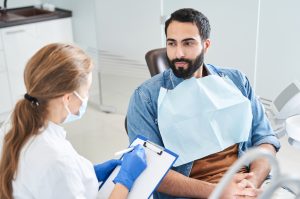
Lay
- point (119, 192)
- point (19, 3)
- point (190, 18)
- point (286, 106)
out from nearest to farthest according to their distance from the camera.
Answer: point (119, 192) → point (190, 18) → point (286, 106) → point (19, 3)

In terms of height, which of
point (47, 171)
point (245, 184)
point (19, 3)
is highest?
point (19, 3)

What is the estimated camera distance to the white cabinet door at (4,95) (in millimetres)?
3273

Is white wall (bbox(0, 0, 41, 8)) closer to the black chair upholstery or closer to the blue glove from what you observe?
the black chair upholstery

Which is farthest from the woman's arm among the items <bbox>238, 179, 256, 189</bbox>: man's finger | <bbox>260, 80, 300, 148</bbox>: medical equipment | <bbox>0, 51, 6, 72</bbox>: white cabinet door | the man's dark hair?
<bbox>0, 51, 6, 72</bbox>: white cabinet door

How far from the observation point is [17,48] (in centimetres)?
326

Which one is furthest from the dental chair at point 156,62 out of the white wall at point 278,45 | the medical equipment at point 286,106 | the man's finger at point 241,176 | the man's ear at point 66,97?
the white wall at point 278,45

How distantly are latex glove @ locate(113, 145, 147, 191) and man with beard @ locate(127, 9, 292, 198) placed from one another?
173mm

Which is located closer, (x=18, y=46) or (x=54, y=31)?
(x=18, y=46)

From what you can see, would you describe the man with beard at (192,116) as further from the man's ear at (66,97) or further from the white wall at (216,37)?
the white wall at (216,37)

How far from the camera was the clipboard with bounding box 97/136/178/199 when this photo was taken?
4.41 feet

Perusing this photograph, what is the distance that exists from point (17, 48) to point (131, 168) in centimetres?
227

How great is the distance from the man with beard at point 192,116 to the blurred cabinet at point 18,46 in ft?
6.35

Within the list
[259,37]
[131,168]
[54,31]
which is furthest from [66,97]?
[54,31]

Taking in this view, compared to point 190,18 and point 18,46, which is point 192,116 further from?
point 18,46
